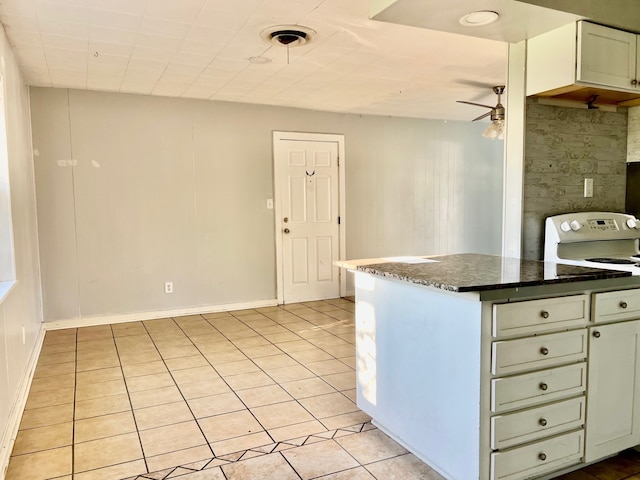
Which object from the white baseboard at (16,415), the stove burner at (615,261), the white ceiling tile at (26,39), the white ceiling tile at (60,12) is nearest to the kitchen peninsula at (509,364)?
the stove burner at (615,261)

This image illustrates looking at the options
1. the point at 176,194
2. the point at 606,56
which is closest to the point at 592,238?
the point at 606,56

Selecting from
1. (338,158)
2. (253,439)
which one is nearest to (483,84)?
(338,158)

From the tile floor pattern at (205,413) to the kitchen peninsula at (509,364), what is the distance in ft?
0.75

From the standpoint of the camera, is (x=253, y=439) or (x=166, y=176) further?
(x=166, y=176)

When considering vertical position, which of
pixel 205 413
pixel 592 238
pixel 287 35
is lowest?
pixel 205 413

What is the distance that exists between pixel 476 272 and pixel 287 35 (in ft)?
6.34

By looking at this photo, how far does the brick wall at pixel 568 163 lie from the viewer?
2.66 meters

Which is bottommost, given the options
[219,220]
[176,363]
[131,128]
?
[176,363]

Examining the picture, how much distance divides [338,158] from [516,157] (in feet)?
10.3

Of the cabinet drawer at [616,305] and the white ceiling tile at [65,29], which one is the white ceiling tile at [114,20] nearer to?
the white ceiling tile at [65,29]

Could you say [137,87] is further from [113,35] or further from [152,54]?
[113,35]

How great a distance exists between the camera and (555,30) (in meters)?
2.40

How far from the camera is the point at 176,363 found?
3482 mm

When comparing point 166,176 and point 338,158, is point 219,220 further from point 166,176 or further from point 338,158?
point 338,158
